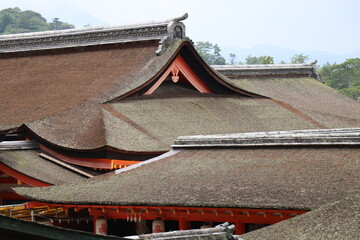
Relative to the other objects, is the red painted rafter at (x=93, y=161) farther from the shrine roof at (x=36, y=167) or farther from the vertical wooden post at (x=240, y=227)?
the vertical wooden post at (x=240, y=227)

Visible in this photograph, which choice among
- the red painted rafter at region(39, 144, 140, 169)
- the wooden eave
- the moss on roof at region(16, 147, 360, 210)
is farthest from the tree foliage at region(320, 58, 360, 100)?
the wooden eave

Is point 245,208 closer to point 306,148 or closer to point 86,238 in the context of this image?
point 306,148

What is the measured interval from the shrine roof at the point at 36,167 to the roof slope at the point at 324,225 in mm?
8775

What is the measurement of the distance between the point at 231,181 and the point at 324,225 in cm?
429

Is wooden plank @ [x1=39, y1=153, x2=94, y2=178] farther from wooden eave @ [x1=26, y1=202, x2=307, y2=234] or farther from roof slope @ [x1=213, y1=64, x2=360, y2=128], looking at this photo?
roof slope @ [x1=213, y1=64, x2=360, y2=128]

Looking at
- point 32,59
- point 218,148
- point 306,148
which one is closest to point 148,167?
point 218,148

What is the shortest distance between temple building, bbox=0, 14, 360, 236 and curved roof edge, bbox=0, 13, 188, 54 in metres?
0.05

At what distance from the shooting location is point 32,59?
2811cm

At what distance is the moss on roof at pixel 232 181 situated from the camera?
45.7ft

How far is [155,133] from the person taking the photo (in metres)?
22.0

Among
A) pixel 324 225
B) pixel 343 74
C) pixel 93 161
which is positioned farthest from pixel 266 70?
pixel 343 74

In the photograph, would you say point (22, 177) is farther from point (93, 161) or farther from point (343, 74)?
point (343, 74)

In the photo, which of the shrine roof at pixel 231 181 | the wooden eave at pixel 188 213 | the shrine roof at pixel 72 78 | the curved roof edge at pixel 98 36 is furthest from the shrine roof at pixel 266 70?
the wooden eave at pixel 188 213

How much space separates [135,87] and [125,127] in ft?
7.82
